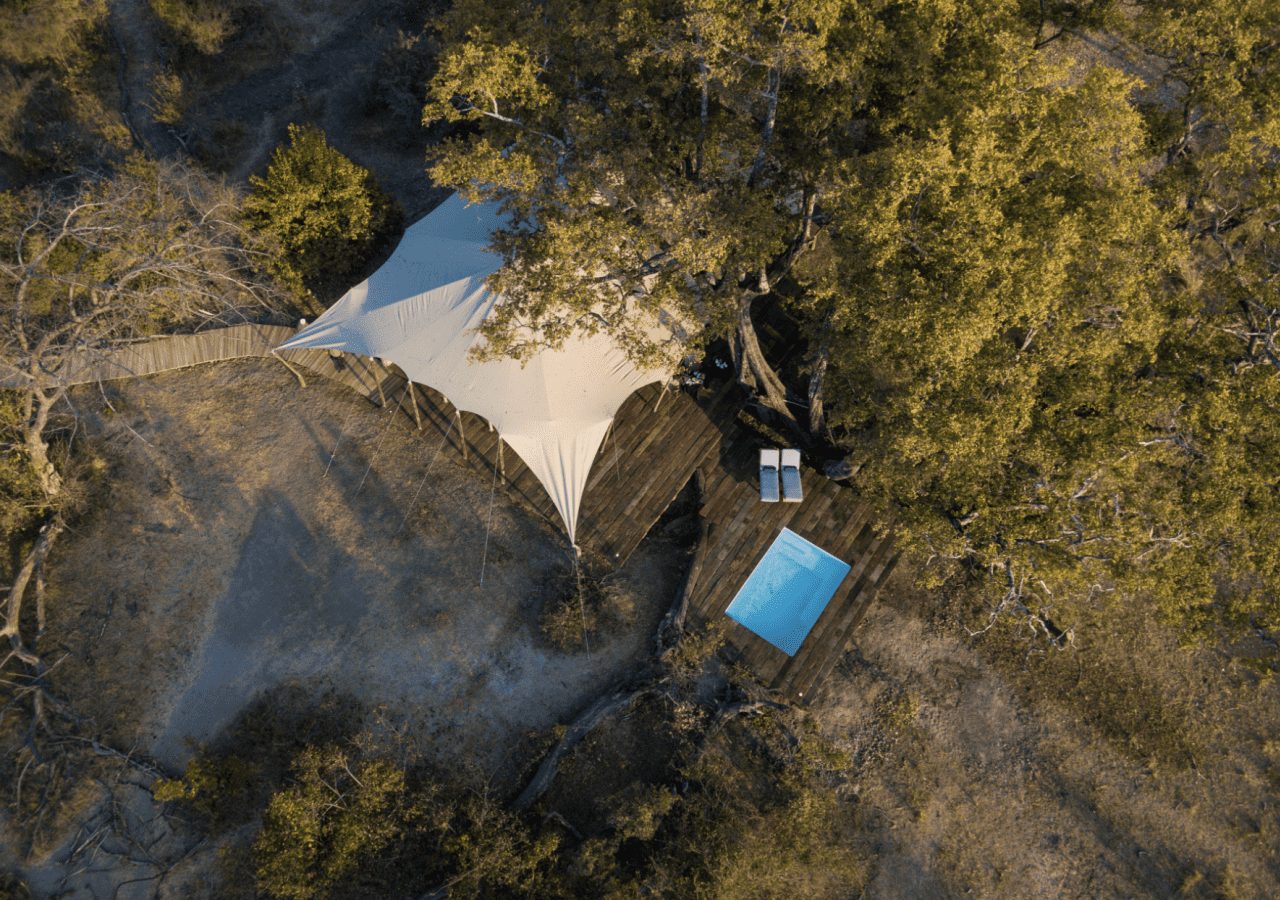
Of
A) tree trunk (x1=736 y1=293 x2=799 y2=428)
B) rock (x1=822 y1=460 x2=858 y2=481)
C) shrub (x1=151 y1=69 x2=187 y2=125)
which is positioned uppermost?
tree trunk (x1=736 y1=293 x2=799 y2=428)

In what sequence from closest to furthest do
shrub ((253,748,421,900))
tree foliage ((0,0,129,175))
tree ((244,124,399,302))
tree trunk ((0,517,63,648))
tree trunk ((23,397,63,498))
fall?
shrub ((253,748,421,900)) → tree trunk ((0,517,63,648)) → tree trunk ((23,397,63,498)) → tree ((244,124,399,302)) → tree foliage ((0,0,129,175))

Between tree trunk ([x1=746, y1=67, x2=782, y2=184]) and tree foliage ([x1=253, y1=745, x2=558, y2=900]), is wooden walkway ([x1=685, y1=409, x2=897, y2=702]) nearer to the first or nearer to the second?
tree foliage ([x1=253, y1=745, x2=558, y2=900])

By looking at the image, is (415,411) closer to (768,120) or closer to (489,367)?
(489,367)

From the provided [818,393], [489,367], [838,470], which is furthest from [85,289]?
[838,470]

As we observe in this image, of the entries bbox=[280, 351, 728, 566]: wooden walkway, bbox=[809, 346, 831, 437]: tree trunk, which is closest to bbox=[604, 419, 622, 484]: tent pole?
bbox=[280, 351, 728, 566]: wooden walkway

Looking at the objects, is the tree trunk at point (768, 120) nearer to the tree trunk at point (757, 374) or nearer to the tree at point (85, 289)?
the tree trunk at point (757, 374)

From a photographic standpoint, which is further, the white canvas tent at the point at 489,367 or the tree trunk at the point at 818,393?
the white canvas tent at the point at 489,367

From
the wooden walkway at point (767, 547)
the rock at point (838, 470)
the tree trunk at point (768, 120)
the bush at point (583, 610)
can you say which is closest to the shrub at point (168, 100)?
the bush at point (583, 610)
